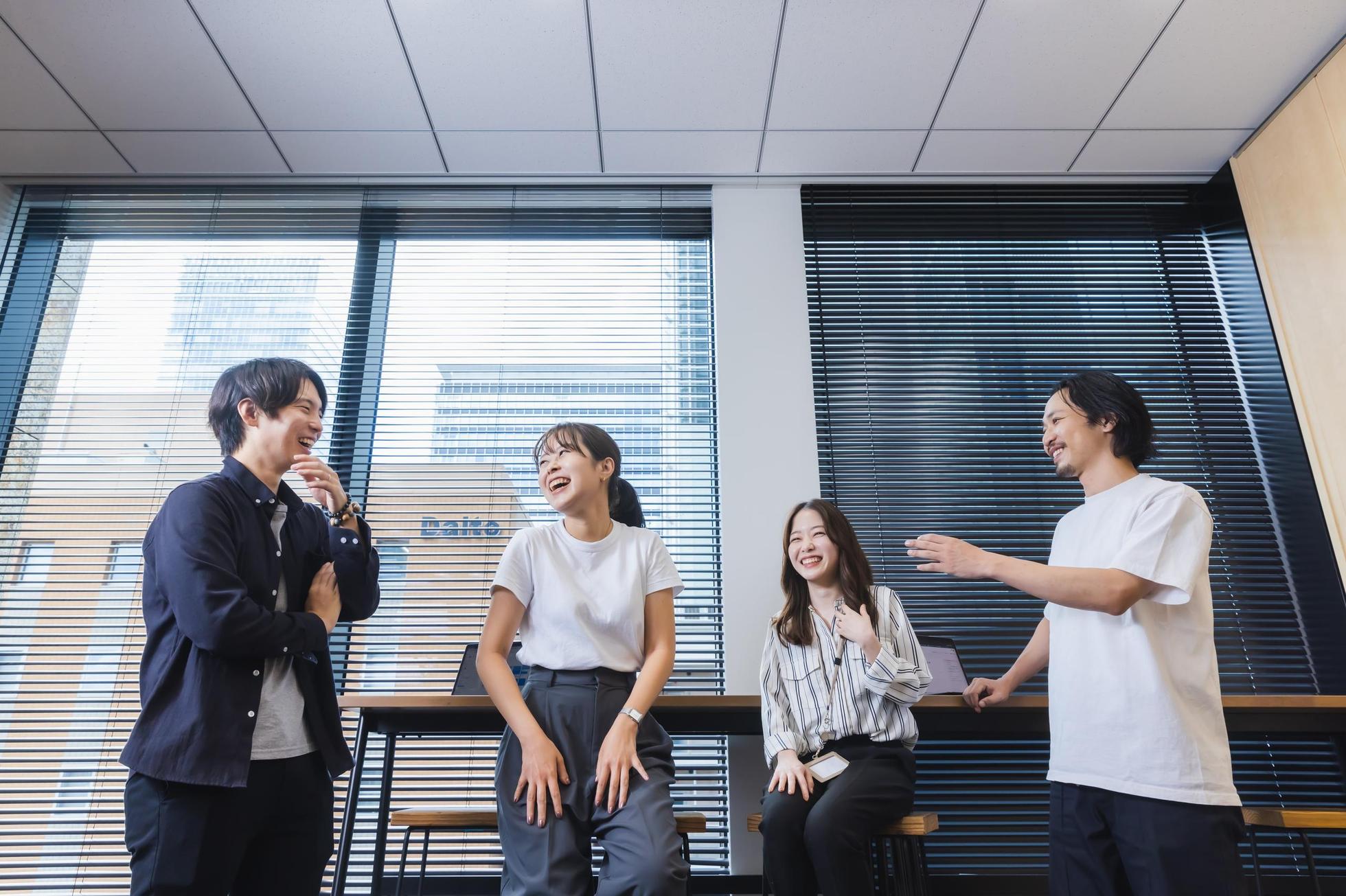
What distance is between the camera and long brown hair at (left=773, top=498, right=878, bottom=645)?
2.20 metres

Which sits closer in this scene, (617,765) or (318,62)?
(617,765)

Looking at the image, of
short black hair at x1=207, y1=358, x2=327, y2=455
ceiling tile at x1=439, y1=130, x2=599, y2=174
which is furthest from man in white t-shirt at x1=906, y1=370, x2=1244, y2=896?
ceiling tile at x1=439, y1=130, x2=599, y2=174

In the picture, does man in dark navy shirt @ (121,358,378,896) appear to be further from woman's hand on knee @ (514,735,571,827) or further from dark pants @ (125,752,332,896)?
woman's hand on knee @ (514,735,571,827)

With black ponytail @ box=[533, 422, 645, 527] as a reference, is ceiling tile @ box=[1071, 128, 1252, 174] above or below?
above

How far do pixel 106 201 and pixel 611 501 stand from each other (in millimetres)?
3103

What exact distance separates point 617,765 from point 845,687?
75 cm

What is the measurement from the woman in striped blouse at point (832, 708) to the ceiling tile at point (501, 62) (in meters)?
1.89

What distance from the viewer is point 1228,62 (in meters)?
2.96

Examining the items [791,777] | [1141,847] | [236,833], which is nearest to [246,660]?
[236,833]

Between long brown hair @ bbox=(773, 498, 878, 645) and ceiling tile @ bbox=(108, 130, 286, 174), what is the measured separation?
2803 mm

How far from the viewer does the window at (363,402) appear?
9.39ft

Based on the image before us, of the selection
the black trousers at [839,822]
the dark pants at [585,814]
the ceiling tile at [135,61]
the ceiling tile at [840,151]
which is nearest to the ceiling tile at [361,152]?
the ceiling tile at [135,61]

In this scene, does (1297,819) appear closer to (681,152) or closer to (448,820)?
(448,820)

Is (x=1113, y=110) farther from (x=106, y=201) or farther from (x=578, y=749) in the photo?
(x=106, y=201)
